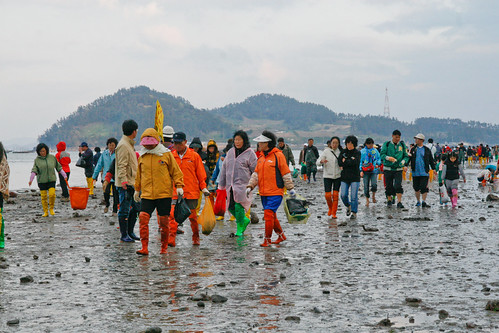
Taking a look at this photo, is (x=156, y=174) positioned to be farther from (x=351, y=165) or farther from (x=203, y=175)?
(x=351, y=165)

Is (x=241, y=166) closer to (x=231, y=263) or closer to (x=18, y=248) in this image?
(x=231, y=263)

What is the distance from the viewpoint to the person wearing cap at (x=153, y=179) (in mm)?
9641

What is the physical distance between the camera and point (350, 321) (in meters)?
5.76

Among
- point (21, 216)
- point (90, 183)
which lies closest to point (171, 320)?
point (21, 216)

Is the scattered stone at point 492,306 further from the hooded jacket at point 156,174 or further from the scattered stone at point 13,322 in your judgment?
the hooded jacket at point 156,174

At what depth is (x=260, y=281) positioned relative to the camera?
7.62 metres

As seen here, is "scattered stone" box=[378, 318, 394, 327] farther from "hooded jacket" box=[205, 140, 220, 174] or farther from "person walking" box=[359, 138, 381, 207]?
"person walking" box=[359, 138, 381, 207]

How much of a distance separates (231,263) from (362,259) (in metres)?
1.89

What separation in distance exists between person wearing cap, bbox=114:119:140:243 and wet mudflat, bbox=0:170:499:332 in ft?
1.83

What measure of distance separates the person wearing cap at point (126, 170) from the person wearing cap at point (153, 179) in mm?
960

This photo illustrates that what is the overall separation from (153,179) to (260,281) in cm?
283

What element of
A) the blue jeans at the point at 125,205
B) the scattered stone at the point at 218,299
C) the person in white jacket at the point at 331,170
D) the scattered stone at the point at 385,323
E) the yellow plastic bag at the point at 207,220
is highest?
the person in white jacket at the point at 331,170

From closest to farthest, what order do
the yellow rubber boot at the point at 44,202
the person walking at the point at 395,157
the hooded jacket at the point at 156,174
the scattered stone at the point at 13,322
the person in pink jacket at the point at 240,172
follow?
1. the scattered stone at the point at 13,322
2. the hooded jacket at the point at 156,174
3. the person in pink jacket at the point at 240,172
4. the yellow rubber boot at the point at 44,202
5. the person walking at the point at 395,157

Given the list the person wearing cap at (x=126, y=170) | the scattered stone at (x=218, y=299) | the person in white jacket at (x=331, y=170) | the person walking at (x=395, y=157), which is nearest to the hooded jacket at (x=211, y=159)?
the person in white jacket at (x=331, y=170)
